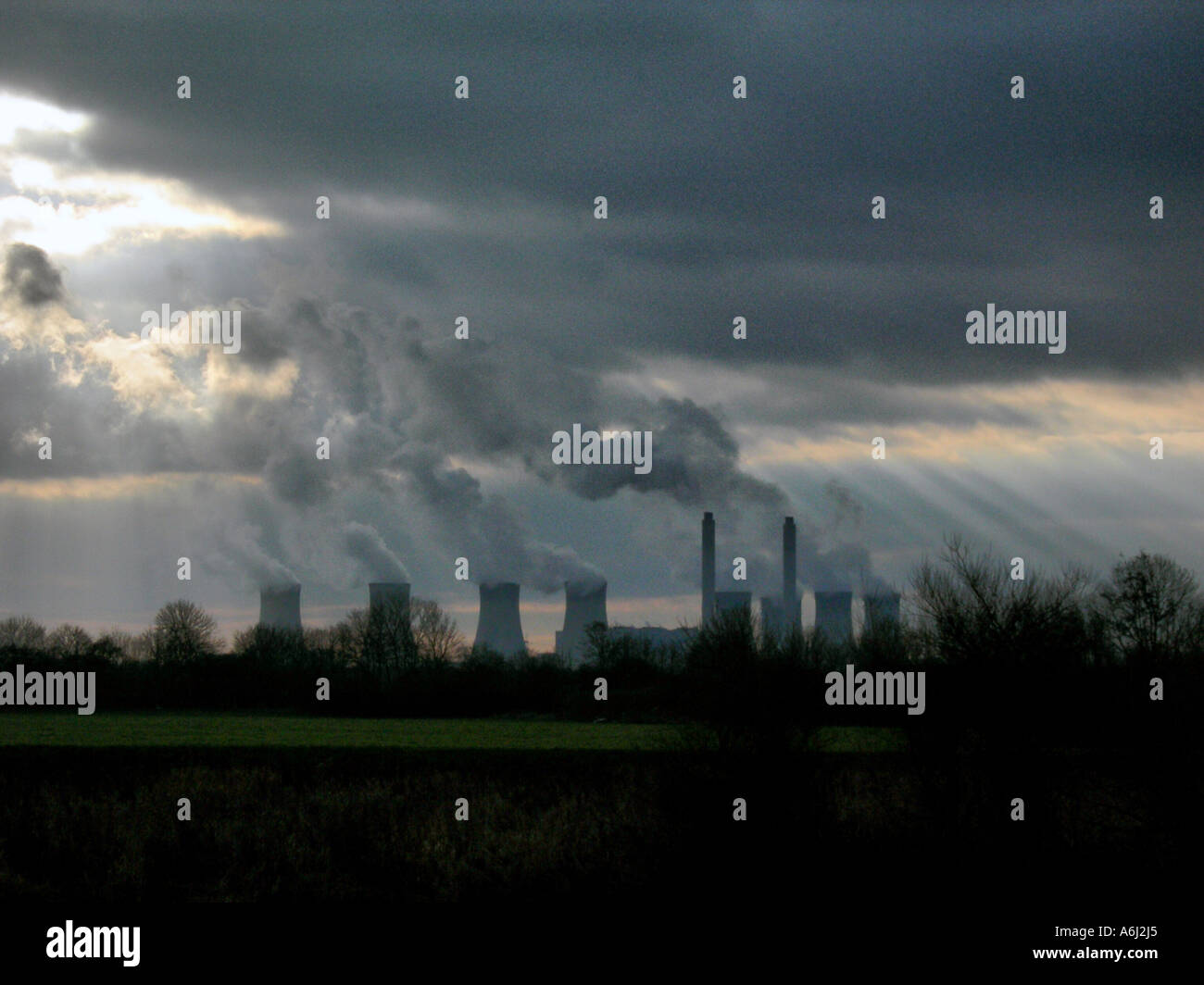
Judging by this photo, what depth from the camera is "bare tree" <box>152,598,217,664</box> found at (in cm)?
8719

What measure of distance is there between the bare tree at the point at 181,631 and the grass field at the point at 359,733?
2677cm

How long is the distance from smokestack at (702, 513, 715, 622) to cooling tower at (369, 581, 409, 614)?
26.1 m

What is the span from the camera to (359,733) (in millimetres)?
46719

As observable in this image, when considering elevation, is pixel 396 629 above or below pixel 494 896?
above

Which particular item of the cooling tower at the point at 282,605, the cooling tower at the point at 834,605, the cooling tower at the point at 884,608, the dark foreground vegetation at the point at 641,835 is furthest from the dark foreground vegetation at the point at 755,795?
the cooling tower at the point at 282,605

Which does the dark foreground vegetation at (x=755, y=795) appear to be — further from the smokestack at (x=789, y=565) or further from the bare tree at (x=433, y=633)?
the smokestack at (x=789, y=565)

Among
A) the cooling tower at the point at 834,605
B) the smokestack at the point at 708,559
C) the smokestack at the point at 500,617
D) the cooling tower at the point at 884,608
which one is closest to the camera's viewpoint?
the cooling tower at the point at 884,608

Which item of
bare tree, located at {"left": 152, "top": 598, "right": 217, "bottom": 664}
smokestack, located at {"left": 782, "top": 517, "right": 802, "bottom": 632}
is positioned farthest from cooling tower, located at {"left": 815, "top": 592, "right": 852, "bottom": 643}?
bare tree, located at {"left": 152, "top": 598, "right": 217, "bottom": 664}

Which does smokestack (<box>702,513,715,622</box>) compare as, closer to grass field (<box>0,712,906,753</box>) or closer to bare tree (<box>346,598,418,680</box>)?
bare tree (<box>346,598,418,680</box>)

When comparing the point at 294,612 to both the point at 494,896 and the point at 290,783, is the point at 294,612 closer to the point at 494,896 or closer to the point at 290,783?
the point at 290,783

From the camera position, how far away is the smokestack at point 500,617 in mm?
122625
